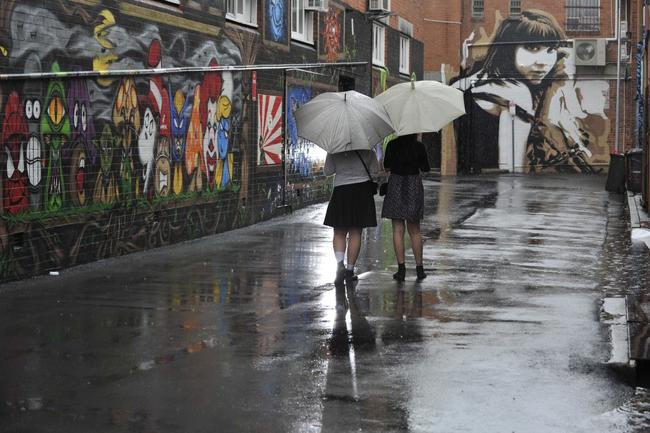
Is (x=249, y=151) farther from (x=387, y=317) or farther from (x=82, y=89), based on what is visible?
(x=387, y=317)

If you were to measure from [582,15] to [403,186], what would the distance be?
3220 centimetres

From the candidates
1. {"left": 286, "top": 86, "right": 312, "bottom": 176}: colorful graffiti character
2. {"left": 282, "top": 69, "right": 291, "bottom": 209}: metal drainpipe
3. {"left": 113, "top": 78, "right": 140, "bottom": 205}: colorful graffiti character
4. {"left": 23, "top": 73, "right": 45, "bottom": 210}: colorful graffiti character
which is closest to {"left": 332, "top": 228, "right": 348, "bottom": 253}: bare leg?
{"left": 23, "top": 73, "right": 45, "bottom": 210}: colorful graffiti character

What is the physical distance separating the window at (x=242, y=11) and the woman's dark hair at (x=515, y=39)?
2452 centimetres

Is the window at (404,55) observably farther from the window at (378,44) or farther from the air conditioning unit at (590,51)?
the air conditioning unit at (590,51)

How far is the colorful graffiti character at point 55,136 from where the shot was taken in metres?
11.0

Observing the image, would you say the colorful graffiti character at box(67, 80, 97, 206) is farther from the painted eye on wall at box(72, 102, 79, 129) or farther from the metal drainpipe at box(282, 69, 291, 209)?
the metal drainpipe at box(282, 69, 291, 209)

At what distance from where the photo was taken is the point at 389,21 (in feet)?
102

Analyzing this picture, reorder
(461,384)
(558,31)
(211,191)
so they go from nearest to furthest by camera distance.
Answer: (461,384) < (211,191) < (558,31)

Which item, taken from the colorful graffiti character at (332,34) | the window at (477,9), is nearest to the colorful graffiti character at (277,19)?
the colorful graffiti character at (332,34)

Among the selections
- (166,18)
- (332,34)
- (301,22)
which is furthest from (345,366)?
(332,34)

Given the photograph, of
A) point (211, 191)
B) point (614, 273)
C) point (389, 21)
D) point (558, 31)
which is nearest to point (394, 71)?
→ point (389, 21)

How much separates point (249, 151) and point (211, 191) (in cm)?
207

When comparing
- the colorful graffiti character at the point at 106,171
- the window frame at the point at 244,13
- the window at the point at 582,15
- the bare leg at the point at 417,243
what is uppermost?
the window at the point at 582,15

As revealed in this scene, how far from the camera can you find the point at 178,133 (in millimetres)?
14484
